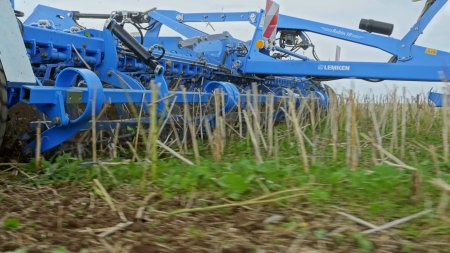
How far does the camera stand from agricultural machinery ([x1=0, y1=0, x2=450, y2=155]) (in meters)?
3.18

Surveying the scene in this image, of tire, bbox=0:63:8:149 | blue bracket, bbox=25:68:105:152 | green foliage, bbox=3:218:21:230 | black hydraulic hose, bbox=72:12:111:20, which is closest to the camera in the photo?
green foliage, bbox=3:218:21:230

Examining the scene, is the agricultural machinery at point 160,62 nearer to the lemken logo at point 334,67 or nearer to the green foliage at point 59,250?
the lemken logo at point 334,67

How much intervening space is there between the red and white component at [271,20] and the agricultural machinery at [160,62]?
0.01 metres

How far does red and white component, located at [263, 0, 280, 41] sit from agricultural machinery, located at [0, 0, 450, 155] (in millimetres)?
14

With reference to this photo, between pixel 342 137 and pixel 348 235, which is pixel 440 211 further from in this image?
pixel 342 137

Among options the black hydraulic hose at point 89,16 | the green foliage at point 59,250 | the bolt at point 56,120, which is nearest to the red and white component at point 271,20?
the black hydraulic hose at point 89,16

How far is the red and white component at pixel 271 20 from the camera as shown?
7.15m

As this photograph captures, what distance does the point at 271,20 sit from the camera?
7.20 metres

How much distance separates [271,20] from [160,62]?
2089mm

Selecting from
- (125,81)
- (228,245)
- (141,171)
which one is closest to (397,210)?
(228,245)

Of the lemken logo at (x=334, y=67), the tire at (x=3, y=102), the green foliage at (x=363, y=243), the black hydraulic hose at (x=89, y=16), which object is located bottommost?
the green foliage at (x=363, y=243)

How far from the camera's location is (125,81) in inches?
175

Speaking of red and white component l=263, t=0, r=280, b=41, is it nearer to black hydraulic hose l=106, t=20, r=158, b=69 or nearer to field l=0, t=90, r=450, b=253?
black hydraulic hose l=106, t=20, r=158, b=69

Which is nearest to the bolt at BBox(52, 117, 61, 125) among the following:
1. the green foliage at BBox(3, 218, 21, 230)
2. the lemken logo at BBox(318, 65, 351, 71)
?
the green foliage at BBox(3, 218, 21, 230)
